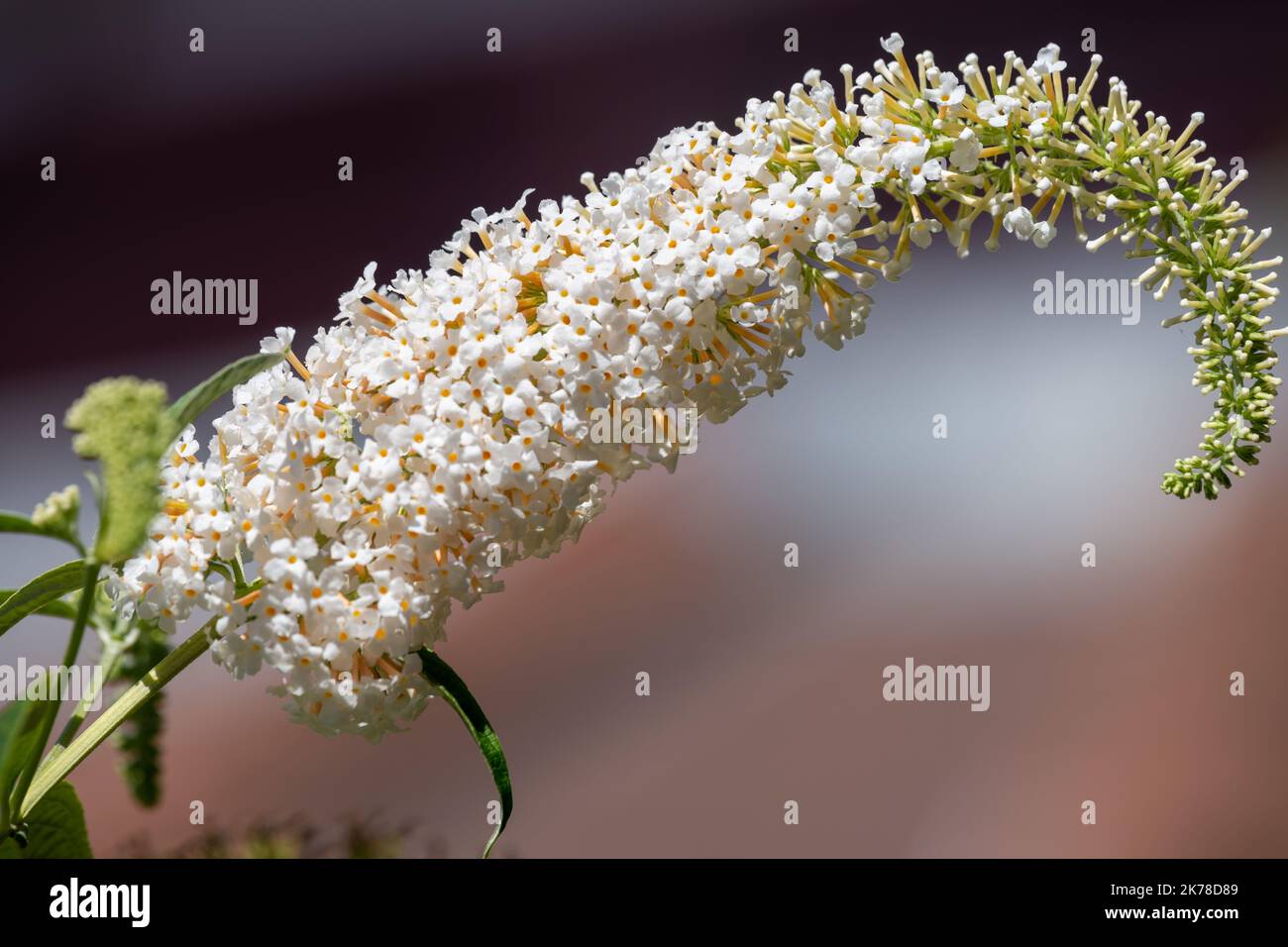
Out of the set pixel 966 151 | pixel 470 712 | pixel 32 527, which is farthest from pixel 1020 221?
pixel 32 527

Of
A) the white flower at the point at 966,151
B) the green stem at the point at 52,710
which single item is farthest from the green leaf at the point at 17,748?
the white flower at the point at 966,151

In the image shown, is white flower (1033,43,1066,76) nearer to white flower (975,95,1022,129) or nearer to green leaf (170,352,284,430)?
white flower (975,95,1022,129)

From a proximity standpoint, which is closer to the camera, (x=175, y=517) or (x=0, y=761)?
(x=0, y=761)

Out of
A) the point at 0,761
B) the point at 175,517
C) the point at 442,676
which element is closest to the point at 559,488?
the point at 442,676

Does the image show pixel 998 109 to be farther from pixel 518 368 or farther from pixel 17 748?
pixel 17 748

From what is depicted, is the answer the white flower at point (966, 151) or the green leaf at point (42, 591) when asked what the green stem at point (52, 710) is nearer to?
the green leaf at point (42, 591)

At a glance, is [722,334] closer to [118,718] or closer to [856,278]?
[856,278]
